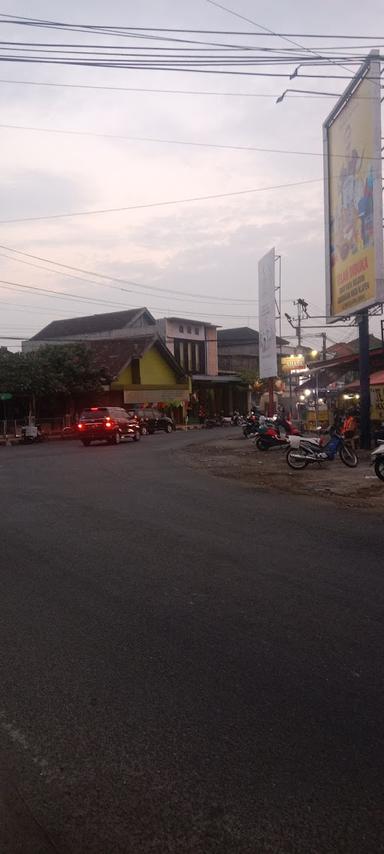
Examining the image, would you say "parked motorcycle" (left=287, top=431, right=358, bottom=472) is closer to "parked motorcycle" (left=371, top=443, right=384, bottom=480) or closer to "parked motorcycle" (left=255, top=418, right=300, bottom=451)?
"parked motorcycle" (left=371, top=443, right=384, bottom=480)

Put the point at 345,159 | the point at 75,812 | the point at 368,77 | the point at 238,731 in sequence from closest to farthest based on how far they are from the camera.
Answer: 1. the point at 75,812
2. the point at 238,731
3. the point at 368,77
4. the point at 345,159

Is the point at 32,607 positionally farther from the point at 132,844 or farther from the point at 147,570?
the point at 132,844

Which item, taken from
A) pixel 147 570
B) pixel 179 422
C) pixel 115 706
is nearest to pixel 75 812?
pixel 115 706

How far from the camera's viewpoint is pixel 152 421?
1699 inches

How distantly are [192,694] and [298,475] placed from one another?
12.9 metres

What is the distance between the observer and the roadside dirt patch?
13188 mm

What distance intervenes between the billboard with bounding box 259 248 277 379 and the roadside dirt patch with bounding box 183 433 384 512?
21.6 ft

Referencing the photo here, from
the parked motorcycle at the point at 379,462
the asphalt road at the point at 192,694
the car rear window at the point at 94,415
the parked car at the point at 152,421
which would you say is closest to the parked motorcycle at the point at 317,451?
the parked motorcycle at the point at 379,462

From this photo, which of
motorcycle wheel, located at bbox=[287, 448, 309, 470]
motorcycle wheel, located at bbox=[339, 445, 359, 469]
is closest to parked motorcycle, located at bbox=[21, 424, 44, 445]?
motorcycle wheel, located at bbox=[287, 448, 309, 470]

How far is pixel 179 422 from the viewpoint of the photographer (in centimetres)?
5662

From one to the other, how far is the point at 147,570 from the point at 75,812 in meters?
4.04

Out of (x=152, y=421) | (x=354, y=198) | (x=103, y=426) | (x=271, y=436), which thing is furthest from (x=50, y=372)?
(x=354, y=198)

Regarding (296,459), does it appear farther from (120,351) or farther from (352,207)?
(120,351)

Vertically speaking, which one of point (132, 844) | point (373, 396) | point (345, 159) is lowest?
point (132, 844)
